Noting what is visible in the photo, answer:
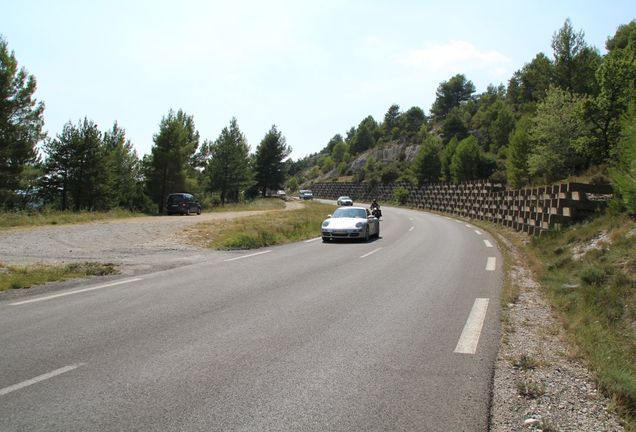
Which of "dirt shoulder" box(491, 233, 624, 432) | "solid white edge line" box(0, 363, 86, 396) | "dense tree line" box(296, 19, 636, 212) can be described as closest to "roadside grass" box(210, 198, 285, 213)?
"dense tree line" box(296, 19, 636, 212)

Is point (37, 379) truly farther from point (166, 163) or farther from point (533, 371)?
point (166, 163)

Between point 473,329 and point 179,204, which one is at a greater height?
point 179,204

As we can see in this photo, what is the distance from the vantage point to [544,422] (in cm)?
353

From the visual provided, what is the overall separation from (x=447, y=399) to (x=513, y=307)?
4.30 m

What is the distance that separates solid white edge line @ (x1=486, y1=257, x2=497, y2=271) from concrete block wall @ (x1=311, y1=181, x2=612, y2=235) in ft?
8.97

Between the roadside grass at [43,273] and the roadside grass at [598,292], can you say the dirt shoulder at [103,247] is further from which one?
the roadside grass at [598,292]

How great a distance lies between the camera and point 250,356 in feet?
16.0

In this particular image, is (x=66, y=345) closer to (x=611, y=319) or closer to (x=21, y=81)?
(x=611, y=319)

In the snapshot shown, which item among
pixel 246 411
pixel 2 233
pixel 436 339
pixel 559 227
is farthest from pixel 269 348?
pixel 2 233

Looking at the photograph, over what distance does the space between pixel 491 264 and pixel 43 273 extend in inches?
432

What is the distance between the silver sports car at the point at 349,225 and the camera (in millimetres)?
19375

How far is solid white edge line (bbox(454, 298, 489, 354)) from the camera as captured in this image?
5.29 meters

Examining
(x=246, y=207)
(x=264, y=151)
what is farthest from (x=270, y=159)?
(x=246, y=207)

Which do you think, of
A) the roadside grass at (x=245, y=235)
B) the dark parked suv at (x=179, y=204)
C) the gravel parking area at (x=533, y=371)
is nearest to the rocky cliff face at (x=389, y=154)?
the dark parked suv at (x=179, y=204)
